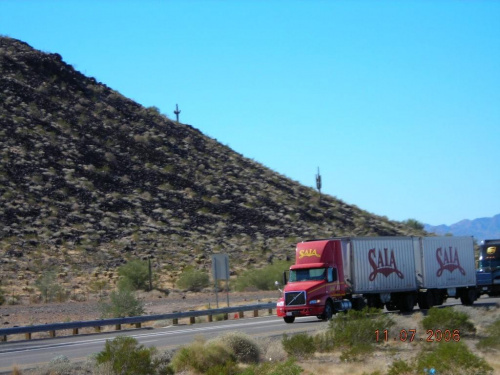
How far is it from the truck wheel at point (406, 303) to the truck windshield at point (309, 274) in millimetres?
5210

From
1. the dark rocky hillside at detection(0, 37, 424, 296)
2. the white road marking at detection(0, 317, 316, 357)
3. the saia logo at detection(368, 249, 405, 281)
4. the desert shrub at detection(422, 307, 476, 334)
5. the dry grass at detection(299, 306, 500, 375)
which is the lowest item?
the white road marking at detection(0, 317, 316, 357)

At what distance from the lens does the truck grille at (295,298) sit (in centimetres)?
2833

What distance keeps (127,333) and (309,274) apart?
719 centimetres

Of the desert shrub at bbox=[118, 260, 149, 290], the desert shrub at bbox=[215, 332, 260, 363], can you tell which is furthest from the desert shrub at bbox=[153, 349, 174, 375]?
the desert shrub at bbox=[118, 260, 149, 290]

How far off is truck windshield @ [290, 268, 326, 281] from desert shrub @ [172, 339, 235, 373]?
11.7 metres

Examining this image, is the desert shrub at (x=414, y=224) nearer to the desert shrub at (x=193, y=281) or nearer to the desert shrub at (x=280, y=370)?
the desert shrub at (x=193, y=281)

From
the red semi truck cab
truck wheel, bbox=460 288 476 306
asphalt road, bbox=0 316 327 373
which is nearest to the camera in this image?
asphalt road, bbox=0 316 327 373

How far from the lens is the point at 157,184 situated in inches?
2709

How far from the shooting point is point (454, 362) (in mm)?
14930

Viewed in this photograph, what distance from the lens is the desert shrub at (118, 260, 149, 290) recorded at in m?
49.7

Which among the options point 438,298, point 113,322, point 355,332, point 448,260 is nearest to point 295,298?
point 113,322

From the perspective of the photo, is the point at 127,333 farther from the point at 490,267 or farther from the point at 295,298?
the point at 490,267

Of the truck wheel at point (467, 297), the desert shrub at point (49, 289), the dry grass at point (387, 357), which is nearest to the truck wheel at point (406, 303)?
the truck wheel at point (467, 297)

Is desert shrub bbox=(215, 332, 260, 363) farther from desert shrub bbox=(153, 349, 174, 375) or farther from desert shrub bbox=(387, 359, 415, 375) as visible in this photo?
desert shrub bbox=(387, 359, 415, 375)
